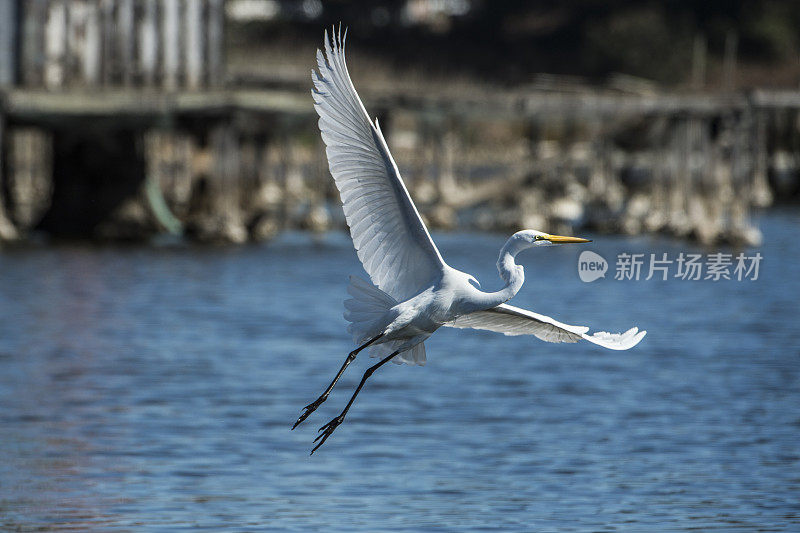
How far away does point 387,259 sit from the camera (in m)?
12.6

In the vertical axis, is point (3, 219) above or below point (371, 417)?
above

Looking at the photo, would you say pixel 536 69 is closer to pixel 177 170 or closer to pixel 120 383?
pixel 177 170

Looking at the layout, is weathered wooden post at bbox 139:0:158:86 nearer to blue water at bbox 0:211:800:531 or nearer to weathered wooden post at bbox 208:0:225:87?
weathered wooden post at bbox 208:0:225:87

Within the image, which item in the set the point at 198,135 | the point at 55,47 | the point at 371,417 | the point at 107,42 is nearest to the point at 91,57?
the point at 107,42

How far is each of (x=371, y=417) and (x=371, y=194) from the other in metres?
9.02

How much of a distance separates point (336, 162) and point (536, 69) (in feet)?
317

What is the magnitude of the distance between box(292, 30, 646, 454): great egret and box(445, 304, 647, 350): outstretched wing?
18 millimetres

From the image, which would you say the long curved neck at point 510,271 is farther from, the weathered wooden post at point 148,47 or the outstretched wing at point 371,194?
the weathered wooden post at point 148,47

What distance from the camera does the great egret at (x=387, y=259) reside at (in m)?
11.9

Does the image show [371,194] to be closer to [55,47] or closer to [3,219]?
[3,219]

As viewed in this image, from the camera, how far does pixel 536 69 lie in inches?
4227

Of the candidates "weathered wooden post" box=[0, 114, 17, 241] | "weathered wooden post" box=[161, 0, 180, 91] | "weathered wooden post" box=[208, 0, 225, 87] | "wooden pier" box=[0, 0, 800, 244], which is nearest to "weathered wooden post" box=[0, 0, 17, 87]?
"wooden pier" box=[0, 0, 800, 244]

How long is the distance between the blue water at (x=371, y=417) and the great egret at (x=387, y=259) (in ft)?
8.22

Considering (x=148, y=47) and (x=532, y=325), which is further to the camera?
(x=148, y=47)
